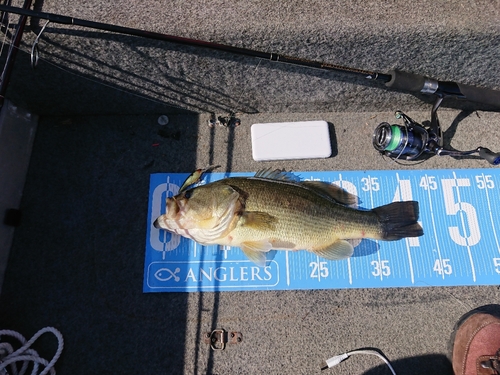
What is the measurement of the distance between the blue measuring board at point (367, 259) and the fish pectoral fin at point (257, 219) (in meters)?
0.37

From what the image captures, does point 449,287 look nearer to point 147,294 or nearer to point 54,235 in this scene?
point 147,294

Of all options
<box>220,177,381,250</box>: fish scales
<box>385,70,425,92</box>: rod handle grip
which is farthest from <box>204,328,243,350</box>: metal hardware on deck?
<box>385,70,425,92</box>: rod handle grip

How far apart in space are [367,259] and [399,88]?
3.78ft

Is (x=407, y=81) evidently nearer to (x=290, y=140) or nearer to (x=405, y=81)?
(x=405, y=81)

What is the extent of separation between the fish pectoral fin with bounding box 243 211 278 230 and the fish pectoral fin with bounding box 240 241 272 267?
5.1 inches

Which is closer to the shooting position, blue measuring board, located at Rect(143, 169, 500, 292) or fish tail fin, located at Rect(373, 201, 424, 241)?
fish tail fin, located at Rect(373, 201, 424, 241)

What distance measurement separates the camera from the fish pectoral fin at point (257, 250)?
7.16 feet

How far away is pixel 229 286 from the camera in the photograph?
2381 mm

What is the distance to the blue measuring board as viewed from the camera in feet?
7.82

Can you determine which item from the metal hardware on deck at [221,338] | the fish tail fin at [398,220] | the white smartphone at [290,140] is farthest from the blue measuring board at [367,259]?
the white smartphone at [290,140]

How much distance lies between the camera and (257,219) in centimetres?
209

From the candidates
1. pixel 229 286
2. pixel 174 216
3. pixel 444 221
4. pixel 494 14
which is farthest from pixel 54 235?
pixel 494 14

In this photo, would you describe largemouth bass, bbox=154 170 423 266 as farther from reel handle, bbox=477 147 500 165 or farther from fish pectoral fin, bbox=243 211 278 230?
reel handle, bbox=477 147 500 165

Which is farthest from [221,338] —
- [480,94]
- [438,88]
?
[480,94]
